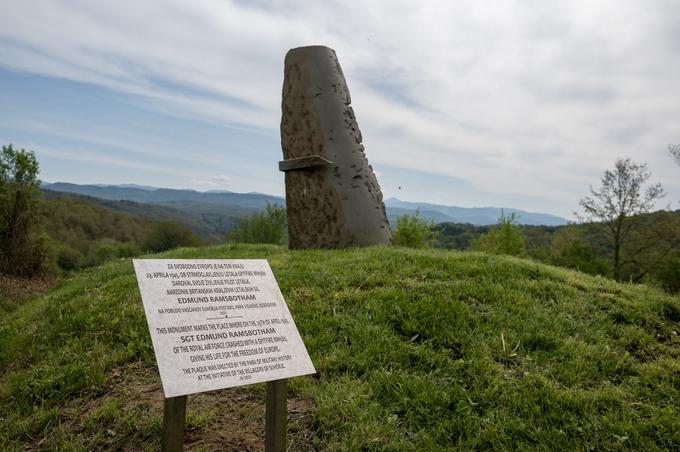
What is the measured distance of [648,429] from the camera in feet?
12.1

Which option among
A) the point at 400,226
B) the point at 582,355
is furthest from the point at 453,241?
the point at 582,355

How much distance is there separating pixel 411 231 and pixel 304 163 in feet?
28.7

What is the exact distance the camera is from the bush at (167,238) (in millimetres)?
35969

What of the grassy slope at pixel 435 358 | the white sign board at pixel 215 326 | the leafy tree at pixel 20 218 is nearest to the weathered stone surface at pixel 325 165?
the grassy slope at pixel 435 358

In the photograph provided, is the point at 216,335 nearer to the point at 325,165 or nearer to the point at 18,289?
the point at 325,165

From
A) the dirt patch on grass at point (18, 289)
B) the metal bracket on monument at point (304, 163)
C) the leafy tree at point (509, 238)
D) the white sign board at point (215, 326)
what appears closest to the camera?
the white sign board at point (215, 326)

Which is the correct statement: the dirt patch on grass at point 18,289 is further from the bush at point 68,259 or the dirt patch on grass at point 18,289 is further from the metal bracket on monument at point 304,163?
the bush at point 68,259

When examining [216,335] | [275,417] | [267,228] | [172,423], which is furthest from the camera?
[267,228]

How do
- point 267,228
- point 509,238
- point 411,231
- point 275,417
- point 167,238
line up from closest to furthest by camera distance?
1. point 275,417
2. point 411,231
3. point 509,238
4. point 267,228
5. point 167,238

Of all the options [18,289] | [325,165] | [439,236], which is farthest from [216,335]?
[439,236]

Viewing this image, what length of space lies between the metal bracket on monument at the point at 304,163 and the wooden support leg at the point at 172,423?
6.89m

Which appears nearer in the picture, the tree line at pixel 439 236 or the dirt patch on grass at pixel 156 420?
the dirt patch on grass at pixel 156 420

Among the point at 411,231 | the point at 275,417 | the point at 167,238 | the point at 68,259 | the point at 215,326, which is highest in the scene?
the point at 411,231

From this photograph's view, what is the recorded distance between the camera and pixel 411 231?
17.2 m
